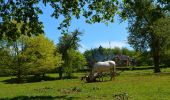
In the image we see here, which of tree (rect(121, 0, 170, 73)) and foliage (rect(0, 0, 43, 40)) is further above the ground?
tree (rect(121, 0, 170, 73))

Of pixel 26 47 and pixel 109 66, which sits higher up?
pixel 26 47

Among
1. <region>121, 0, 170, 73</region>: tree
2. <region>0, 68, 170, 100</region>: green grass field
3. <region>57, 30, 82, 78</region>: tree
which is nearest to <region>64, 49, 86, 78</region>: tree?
<region>57, 30, 82, 78</region>: tree

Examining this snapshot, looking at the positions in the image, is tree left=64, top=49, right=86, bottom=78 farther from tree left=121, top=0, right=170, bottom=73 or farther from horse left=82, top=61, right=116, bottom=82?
horse left=82, top=61, right=116, bottom=82

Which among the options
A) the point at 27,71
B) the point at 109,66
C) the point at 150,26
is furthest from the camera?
the point at 150,26

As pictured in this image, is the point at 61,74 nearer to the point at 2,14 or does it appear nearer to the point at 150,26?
the point at 150,26

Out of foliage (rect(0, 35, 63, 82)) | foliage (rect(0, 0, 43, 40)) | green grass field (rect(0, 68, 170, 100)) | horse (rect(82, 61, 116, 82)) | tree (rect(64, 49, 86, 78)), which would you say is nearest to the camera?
foliage (rect(0, 0, 43, 40))

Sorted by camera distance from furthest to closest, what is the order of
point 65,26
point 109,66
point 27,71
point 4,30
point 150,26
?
1. point 150,26
2. point 27,71
3. point 109,66
4. point 65,26
5. point 4,30

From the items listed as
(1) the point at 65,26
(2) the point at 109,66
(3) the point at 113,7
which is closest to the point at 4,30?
(1) the point at 65,26

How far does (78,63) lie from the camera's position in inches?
3034

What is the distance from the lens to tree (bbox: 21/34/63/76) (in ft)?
218

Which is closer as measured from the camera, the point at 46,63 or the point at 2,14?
the point at 2,14

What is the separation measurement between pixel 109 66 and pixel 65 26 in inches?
908

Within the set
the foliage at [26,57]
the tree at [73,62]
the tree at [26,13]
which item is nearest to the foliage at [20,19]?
the tree at [26,13]

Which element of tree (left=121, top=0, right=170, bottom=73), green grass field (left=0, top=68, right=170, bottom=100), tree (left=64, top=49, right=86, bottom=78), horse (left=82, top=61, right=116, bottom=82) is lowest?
Answer: green grass field (left=0, top=68, right=170, bottom=100)
